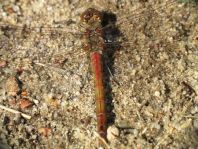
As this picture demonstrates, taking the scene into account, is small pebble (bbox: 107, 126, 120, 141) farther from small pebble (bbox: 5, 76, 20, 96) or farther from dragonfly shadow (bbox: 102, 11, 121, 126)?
small pebble (bbox: 5, 76, 20, 96)

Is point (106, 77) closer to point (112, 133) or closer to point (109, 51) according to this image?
point (109, 51)

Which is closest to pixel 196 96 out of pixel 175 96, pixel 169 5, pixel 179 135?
pixel 175 96

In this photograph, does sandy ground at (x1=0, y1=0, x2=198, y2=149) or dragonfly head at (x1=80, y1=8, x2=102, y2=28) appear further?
dragonfly head at (x1=80, y1=8, x2=102, y2=28)

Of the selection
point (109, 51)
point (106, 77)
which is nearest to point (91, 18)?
point (109, 51)

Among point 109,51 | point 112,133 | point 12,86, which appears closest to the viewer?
point 112,133

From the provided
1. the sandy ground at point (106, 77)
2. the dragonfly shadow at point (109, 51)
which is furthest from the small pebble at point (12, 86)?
the dragonfly shadow at point (109, 51)

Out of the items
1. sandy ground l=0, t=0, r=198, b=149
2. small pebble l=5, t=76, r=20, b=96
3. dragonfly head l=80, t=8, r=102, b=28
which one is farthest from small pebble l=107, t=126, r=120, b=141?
dragonfly head l=80, t=8, r=102, b=28
